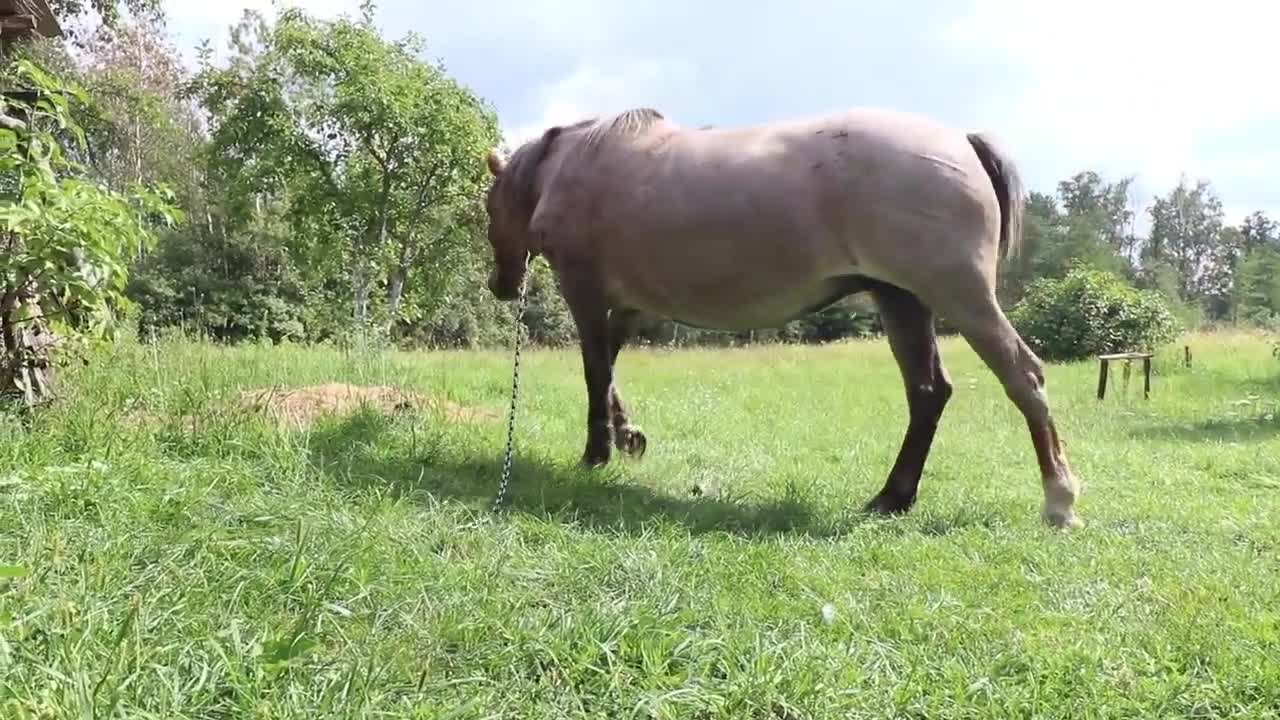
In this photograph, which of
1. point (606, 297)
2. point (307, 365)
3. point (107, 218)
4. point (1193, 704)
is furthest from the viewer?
point (307, 365)

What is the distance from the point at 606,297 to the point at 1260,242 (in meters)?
87.3

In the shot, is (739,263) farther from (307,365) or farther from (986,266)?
(307,365)

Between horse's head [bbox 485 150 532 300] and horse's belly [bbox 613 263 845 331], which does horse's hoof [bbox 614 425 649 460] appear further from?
horse's head [bbox 485 150 532 300]

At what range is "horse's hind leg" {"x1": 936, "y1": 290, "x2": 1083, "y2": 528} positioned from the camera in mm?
4102

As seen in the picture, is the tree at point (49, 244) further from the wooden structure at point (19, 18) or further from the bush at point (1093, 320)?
the bush at point (1093, 320)

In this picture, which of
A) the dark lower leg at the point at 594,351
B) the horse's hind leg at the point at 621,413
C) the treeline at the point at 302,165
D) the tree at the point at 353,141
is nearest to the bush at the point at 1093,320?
the treeline at the point at 302,165

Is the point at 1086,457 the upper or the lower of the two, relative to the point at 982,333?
lower

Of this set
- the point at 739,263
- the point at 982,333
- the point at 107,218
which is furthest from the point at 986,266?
the point at 107,218

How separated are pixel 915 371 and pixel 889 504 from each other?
0.74 m

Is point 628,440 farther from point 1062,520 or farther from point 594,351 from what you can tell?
point 1062,520

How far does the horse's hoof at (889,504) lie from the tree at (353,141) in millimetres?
18606

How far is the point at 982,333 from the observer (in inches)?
163

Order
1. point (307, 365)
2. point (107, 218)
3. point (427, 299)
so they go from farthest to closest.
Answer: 1. point (427, 299)
2. point (307, 365)
3. point (107, 218)

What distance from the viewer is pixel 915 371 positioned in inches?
187
